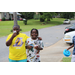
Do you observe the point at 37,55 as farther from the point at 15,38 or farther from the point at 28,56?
the point at 15,38

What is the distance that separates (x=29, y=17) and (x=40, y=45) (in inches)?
1559

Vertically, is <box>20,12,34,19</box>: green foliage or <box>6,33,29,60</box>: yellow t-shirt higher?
<box>20,12,34,19</box>: green foliage

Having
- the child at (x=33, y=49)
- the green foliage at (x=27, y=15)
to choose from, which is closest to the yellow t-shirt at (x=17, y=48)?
the child at (x=33, y=49)

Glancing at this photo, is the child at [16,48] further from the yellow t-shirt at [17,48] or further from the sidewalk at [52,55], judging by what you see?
the sidewalk at [52,55]

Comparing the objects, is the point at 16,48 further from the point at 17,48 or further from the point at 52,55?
the point at 52,55

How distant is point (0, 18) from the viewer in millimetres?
31656

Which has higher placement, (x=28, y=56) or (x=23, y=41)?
(x=23, y=41)

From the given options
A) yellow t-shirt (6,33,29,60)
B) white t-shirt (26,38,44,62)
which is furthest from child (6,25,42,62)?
white t-shirt (26,38,44,62)

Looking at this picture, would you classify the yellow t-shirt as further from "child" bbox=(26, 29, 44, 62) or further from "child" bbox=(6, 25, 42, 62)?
"child" bbox=(26, 29, 44, 62)

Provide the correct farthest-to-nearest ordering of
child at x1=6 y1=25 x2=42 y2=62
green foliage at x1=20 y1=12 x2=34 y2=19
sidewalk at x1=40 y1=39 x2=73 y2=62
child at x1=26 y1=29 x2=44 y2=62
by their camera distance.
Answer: green foliage at x1=20 y1=12 x2=34 y2=19 → sidewalk at x1=40 y1=39 x2=73 y2=62 → child at x1=26 y1=29 x2=44 y2=62 → child at x1=6 y1=25 x2=42 y2=62

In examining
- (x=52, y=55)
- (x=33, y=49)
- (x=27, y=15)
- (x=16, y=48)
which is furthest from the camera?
→ (x=27, y=15)

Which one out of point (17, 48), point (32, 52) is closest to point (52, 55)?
point (32, 52)

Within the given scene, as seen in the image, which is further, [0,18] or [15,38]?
[0,18]
